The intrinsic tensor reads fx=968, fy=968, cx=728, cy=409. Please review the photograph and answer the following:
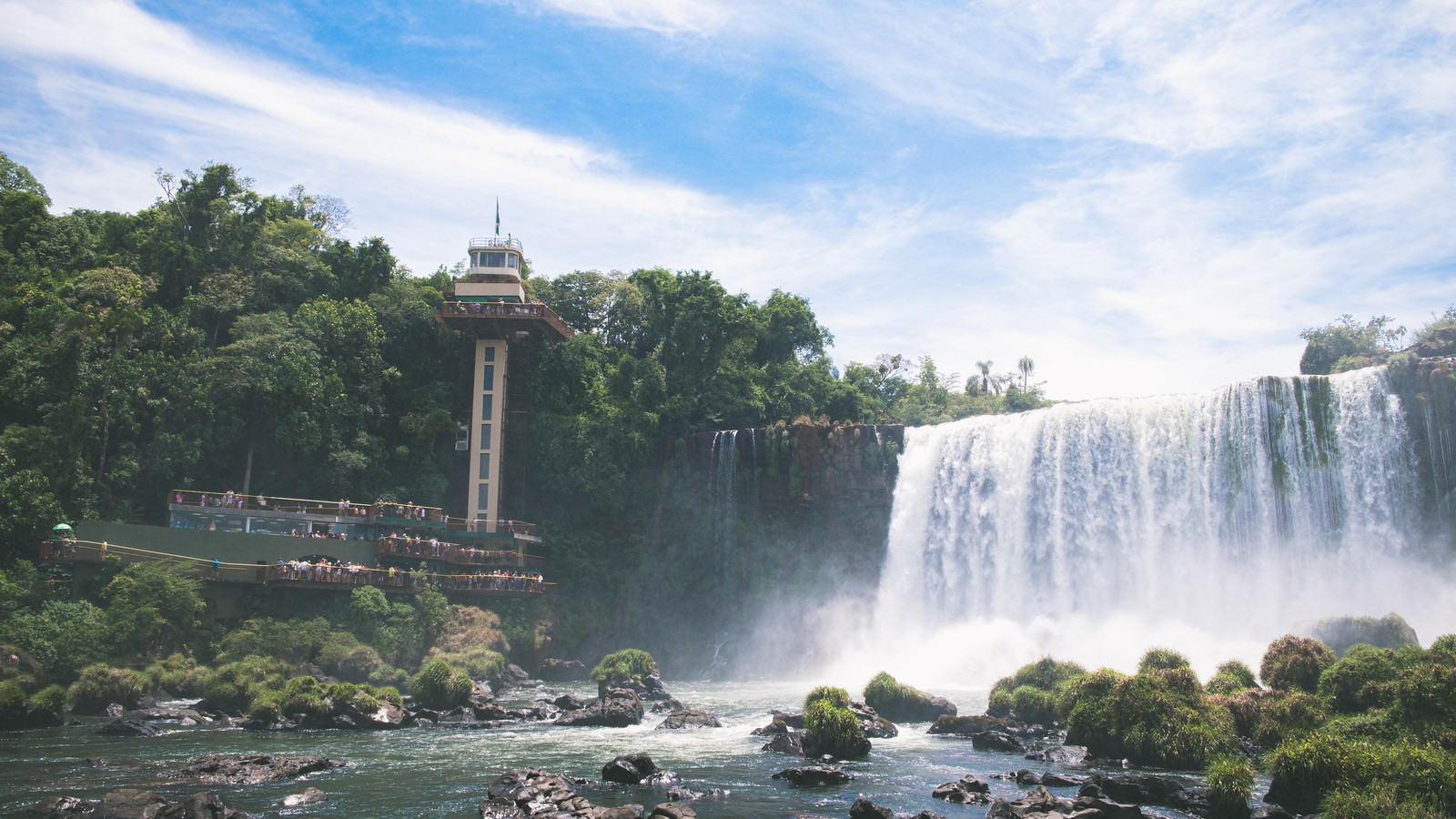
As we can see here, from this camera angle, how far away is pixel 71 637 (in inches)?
1125

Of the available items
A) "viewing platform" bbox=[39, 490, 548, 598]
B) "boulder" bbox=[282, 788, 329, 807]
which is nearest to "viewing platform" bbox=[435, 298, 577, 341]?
"viewing platform" bbox=[39, 490, 548, 598]

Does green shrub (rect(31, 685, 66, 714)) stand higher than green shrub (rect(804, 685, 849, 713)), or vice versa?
green shrub (rect(804, 685, 849, 713))

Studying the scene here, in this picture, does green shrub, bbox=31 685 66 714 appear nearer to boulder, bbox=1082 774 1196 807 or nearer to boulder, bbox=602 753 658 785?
boulder, bbox=602 753 658 785

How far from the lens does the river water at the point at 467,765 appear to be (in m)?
16.4

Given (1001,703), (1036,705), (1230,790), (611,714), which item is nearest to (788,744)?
(611,714)

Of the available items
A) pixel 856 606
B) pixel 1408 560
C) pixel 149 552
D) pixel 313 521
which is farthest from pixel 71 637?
pixel 1408 560

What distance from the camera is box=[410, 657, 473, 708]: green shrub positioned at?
28253 millimetres

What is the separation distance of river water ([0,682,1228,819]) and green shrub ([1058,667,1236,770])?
155cm

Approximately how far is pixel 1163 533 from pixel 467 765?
1141 inches

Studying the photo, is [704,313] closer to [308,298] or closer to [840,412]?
[840,412]

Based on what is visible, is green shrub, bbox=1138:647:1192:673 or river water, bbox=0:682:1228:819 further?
green shrub, bbox=1138:647:1192:673

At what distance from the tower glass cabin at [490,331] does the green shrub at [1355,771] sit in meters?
34.8

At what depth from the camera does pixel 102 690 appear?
26953mm

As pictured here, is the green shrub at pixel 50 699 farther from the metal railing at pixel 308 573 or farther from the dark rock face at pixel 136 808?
the dark rock face at pixel 136 808
